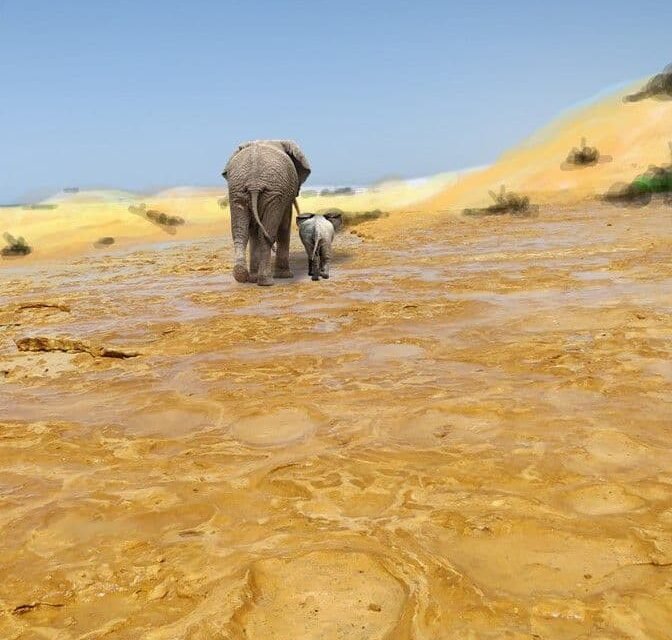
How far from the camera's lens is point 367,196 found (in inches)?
1206

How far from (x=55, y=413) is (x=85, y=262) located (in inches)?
409

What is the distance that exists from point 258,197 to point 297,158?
116 centimetres

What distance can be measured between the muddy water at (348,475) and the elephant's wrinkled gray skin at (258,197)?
234cm

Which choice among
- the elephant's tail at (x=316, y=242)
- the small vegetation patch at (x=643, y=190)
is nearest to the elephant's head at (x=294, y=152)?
the elephant's tail at (x=316, y=242)

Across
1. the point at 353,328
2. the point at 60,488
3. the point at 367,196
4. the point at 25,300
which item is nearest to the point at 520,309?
the point at 353,328

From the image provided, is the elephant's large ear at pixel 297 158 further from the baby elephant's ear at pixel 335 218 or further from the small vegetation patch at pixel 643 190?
the small vegetation patch at pixel 643 190

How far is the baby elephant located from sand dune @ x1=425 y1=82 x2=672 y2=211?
1410 centimetres

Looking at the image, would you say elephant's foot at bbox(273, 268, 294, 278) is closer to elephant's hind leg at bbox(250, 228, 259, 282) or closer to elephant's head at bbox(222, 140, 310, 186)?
elephant's hind leg at bbox(250, 228, 259, 282)

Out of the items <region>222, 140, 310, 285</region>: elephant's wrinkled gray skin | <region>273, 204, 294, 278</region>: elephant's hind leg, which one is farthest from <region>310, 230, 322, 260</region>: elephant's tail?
<region>222, 140, 310, 285</region>: elephant's wrinkled gray skin

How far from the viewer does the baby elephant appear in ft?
29.0

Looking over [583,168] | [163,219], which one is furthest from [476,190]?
[163,219]

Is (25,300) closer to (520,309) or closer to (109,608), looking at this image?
(520,309)

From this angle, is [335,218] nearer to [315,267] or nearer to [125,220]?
[315,267]

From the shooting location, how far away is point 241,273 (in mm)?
8562
